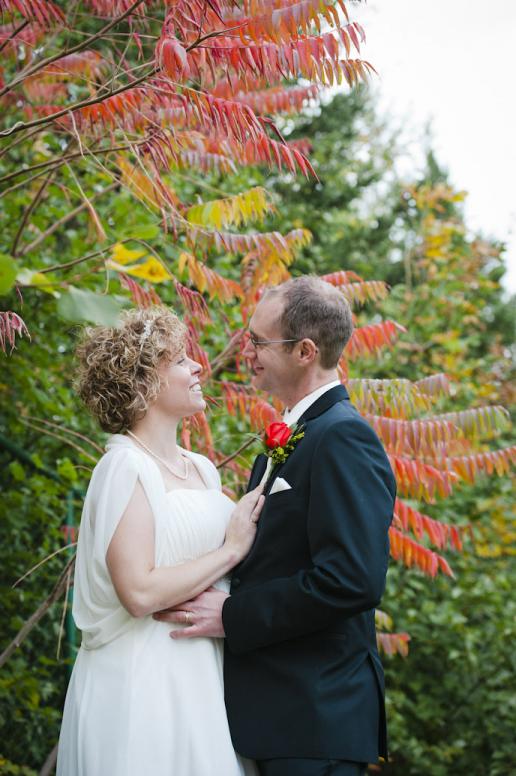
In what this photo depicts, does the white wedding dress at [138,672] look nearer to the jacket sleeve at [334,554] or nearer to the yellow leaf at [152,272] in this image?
the jacket sleeve at [334,554]

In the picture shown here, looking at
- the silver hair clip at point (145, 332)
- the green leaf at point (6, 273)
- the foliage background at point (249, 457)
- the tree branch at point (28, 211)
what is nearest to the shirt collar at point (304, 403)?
the silver hair clip at point (145, 332)

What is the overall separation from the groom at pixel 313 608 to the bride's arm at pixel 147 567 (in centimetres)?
7

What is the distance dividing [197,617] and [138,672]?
10.3 inches

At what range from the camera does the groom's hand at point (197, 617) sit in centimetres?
275

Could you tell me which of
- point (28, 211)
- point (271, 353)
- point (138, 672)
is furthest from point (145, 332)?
point (28, 211)

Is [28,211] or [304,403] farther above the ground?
[28,211]

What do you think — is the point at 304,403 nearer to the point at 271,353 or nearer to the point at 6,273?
the point at 271,353

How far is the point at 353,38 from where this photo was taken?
10.2 ft

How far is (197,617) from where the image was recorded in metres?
2.76

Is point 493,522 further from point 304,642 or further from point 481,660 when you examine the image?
point 304,642

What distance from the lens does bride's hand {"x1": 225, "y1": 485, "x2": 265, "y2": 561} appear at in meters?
2.85

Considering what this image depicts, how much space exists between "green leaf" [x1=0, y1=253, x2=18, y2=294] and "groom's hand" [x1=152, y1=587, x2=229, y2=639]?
1.21 metres

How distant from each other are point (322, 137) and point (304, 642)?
9.62 meters

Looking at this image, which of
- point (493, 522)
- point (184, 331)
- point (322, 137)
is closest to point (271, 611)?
point (184, 331)
